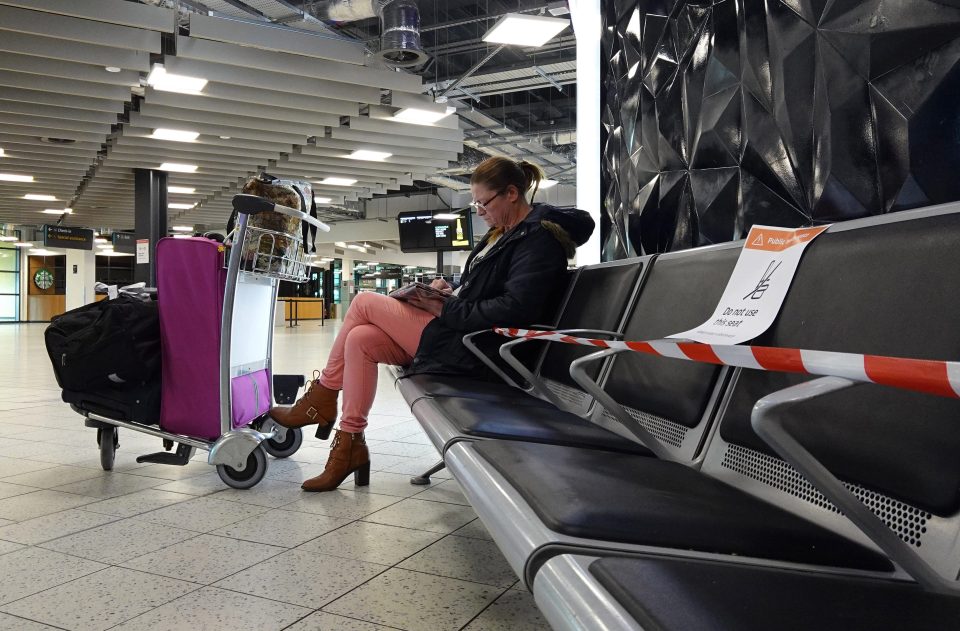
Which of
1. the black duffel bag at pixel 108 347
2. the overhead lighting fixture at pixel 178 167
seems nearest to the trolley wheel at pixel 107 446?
the black duffel bag at pixel 108 347

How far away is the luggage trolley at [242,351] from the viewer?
2.50 m

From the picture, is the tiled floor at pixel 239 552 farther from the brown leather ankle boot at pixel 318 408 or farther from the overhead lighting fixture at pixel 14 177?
the overhead lighting fixture at pixel 14 177

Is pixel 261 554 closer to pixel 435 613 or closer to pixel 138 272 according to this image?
pixel 435 613

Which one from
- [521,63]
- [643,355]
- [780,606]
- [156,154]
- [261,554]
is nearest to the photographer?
[780,606]

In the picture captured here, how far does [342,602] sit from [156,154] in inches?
426

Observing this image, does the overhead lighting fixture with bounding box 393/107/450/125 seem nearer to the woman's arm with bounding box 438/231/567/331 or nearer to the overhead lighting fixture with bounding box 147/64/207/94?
the overhead lighting fixture with bounding box 147/64/207/94

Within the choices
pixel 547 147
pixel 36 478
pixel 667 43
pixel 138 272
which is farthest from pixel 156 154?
pixel 667 43

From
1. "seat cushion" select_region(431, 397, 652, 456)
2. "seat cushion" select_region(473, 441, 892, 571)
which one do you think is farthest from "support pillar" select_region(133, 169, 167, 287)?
"seat cushion" select_region(473, 441, 892, 571)

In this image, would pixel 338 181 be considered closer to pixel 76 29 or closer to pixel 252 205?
pixel 76 29

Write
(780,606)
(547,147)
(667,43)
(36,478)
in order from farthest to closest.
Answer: (547,147) → (36,478) → (667,43) → (780,606)

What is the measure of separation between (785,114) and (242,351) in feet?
7.09

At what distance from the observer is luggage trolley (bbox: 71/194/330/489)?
2.50 metres

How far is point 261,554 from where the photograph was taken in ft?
6.03

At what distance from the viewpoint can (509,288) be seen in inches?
90.0
